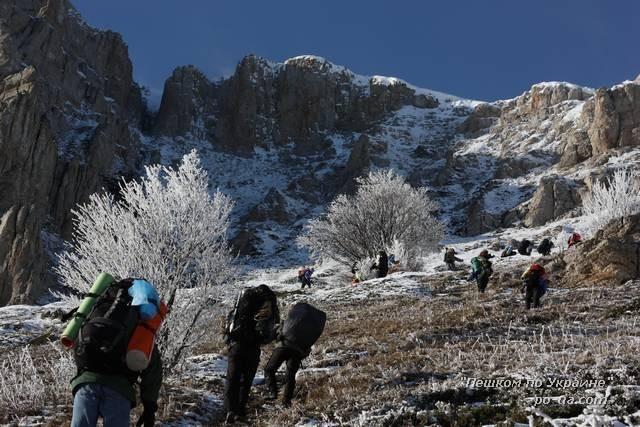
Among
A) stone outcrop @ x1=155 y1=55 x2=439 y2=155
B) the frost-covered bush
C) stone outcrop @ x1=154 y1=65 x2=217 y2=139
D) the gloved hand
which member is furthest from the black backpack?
stone outcrop @ x1=154 y1=65 x2=217 y2=139

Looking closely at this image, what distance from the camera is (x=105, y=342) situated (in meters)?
4.80

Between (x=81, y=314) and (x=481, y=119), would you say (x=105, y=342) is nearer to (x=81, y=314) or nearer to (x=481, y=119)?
(x=81, y=314)

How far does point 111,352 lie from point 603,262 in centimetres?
2057

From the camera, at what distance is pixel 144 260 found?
9336 millimetres

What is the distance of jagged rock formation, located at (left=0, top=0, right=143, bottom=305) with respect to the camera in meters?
87.4

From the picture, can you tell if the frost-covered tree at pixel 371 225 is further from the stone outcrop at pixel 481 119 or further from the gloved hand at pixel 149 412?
the stone outcrop at pixel 481 119

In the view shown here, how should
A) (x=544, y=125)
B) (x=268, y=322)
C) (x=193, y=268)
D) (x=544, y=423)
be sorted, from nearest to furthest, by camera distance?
(x=544, y=423)
(x=268, y=322)
(x=193, y=268)
(x=544, y=125)

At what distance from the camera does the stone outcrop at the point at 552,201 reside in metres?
86.0

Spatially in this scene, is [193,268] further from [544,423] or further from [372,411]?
[544,423]

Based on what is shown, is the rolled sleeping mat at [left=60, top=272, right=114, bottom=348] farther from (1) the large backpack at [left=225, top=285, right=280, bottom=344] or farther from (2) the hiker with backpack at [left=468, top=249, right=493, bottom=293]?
(2) the hiker with backpack at [left=468, top=249, right=493, bottom=293]

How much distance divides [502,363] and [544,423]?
303 cm

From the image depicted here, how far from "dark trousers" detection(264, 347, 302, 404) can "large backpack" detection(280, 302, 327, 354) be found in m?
0.16

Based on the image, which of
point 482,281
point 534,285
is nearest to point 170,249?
point 534,285

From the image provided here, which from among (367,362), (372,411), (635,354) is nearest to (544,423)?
(372,411)
